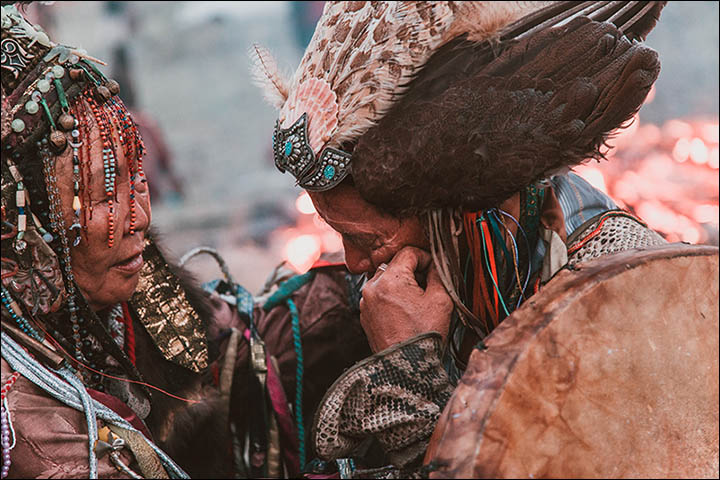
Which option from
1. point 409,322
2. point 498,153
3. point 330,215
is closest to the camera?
point 498,153

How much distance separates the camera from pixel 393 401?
1.61 metres

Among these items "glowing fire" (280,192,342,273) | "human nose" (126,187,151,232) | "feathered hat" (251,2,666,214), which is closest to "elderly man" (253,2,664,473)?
"feathered hat" (251,2,666,214)

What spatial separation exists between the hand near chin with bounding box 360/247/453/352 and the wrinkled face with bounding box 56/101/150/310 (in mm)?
636

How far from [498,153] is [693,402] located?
66 centimetres

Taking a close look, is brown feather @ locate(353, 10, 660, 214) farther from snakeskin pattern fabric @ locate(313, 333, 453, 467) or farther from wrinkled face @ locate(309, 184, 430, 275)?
snakeskin pattern fabric @ locate(313, 333, 453, 467)

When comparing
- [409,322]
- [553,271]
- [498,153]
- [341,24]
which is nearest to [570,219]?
[553,271]

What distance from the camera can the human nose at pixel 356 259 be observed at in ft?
6.28

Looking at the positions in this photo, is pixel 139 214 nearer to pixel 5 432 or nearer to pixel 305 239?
pixel 5 432

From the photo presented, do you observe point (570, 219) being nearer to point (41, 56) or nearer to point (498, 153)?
point (498, 153)

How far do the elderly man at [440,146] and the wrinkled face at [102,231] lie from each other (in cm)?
40

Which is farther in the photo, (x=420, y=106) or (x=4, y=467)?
(x=420, y=106)

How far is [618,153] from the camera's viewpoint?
18.9ft

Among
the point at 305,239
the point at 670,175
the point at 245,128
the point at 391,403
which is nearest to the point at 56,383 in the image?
the point at 391,403

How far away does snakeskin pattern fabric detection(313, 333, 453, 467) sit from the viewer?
1.60 meters
